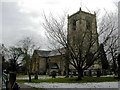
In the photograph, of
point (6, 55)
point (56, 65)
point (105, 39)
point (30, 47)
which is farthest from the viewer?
point (56, 65)

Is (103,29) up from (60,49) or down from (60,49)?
up

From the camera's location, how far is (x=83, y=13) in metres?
18.2

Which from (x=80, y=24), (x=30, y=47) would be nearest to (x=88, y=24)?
(x=80, y=24)

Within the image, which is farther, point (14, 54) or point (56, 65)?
point (56, 65)

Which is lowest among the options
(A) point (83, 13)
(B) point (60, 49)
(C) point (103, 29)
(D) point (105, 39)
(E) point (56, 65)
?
(E) point (56, 65)

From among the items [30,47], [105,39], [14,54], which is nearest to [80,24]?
[105,39]

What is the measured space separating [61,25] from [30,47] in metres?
7.54

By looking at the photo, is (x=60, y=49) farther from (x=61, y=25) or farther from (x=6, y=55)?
(x=6, y=55)

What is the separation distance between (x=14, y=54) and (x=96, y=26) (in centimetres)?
2838

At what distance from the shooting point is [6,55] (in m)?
36.9

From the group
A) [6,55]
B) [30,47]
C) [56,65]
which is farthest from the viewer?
[56,65]

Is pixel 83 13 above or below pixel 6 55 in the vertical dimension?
above

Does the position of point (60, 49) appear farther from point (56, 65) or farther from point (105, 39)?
point (56, 65)

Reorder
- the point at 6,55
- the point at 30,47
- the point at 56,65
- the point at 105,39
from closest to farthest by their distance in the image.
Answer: the point at 105,39 → the point at 30,47 → the point at 6,55 → the point at 56,65
